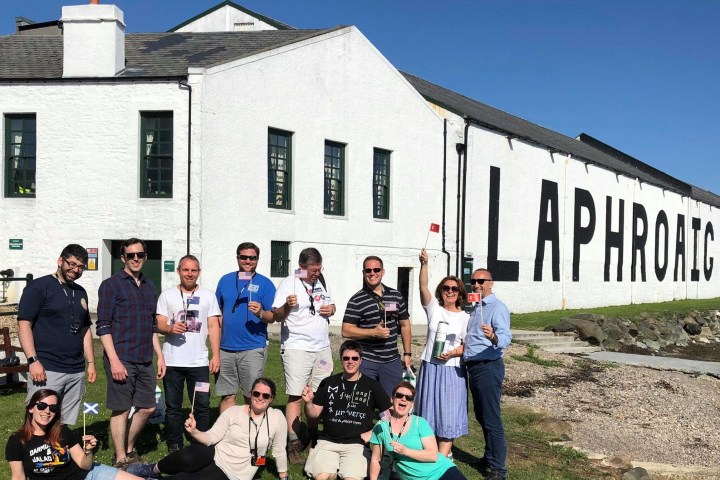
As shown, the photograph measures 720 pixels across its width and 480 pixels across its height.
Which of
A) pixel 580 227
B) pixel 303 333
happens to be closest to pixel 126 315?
pixel 303 333

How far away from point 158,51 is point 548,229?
61.1 ft

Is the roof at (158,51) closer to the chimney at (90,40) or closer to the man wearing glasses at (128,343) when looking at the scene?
the chimney at (90,40)

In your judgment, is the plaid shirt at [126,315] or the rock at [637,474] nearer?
the plaid shirt at [126,315]

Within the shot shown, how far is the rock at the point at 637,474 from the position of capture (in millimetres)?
8320

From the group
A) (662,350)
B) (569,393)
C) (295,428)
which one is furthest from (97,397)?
(662,350)

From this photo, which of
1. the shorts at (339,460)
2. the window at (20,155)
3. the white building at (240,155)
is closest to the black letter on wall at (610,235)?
the white building at (240,155)

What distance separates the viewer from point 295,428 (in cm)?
746

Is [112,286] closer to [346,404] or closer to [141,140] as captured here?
[346,404]

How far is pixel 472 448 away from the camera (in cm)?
871

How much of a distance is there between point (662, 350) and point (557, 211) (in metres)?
7.98

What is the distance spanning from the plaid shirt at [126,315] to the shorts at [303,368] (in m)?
1.39

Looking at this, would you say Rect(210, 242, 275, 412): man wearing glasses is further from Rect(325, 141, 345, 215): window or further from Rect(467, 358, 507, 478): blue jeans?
Rect(325, 141, 345, 215): window

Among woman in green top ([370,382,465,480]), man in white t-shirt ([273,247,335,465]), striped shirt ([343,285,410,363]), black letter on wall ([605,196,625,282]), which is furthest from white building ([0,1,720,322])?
woman in green top ([370,382,465,480])

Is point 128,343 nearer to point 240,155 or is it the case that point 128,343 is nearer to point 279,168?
point 240,155
